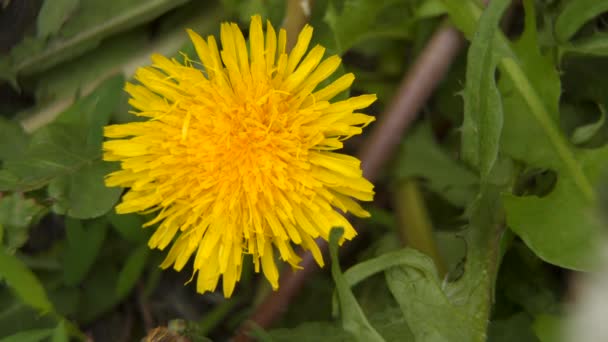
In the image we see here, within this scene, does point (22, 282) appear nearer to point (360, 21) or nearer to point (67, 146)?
point (67, 146)

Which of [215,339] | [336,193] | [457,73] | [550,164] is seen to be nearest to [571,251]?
[550,164]

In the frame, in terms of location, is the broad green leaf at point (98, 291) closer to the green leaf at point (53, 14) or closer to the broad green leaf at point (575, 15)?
the green leaf at point (53, 14)

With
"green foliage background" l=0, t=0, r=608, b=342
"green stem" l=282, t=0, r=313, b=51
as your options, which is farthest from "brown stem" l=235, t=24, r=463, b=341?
"green stem" l=282, t=0, r=313, b=51

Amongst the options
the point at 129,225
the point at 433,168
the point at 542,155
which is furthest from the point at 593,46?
the point at 129,225

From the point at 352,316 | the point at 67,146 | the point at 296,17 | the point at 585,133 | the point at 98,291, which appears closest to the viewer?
the point at 352,316

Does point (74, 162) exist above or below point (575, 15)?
above

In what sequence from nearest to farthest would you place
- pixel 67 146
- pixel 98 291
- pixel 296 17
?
1. pixel 67 146
2. pixel 296 17
3. pixel 98 291

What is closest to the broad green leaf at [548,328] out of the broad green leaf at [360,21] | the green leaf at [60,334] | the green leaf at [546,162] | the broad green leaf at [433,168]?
the green leaf at [546,162]

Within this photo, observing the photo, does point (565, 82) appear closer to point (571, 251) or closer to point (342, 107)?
point (571, 251)
